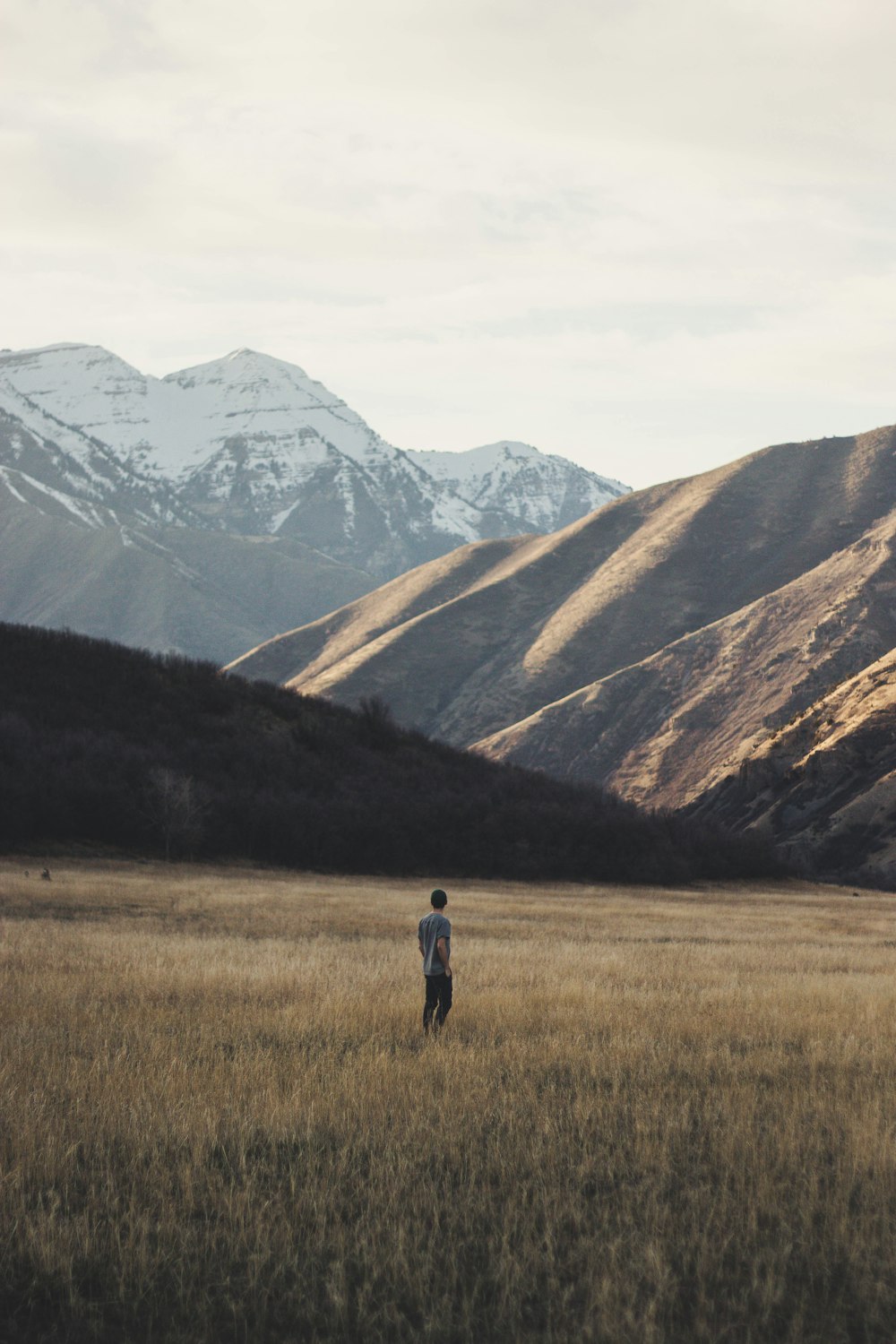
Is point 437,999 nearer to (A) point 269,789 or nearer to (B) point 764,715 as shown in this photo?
(A) point 269,789

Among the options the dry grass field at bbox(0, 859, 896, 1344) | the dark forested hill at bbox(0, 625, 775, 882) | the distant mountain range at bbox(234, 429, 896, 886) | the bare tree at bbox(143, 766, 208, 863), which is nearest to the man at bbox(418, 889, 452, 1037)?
the dry grass field at bbox(0, 859, 896, 1344)

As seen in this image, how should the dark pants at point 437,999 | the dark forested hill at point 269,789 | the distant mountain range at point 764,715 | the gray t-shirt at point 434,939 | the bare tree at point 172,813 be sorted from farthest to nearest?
the distant mountain range at point 764,715 < the dark forested hill at point 269,789 < the bare tree at point 172,813 < the dark pants at point 437,999 < the gray t-shirt at point 434,939

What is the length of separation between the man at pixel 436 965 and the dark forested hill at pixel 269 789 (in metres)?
44.8

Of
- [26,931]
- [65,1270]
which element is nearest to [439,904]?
[65,1270]

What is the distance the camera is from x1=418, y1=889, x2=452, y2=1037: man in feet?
43.1

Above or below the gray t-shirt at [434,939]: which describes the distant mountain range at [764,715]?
above

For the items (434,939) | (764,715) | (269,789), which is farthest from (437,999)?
(764,715)

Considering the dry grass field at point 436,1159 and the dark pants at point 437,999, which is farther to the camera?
the dark pants at point 437,999

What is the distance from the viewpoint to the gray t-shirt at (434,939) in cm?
1312

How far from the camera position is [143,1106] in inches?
364

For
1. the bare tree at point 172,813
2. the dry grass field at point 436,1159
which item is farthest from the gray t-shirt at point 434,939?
the bare tree at point 172,813

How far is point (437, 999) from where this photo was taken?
13516 mm

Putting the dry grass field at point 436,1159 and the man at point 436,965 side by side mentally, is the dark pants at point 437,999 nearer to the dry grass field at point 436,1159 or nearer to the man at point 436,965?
the man at point 436,965

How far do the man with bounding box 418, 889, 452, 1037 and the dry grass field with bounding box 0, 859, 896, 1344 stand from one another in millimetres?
354
